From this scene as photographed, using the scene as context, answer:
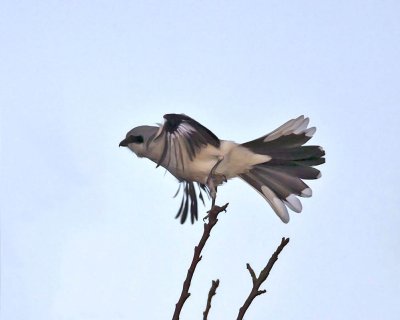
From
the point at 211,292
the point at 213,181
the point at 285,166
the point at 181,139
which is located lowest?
the point at 211,292

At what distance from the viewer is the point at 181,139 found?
4.64 m

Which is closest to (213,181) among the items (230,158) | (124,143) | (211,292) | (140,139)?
(230,158)

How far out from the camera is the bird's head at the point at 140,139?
4840mm

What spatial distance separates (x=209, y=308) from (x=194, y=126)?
65.1 inches

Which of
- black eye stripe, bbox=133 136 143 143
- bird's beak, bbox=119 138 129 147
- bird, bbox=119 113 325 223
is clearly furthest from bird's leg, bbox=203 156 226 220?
bird's beak, bbox=119 138 129 147

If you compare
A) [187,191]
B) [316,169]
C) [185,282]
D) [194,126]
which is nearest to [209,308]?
[185,282]

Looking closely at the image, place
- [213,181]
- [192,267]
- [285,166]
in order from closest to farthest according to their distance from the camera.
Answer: [192,267] < [213,181] < [285,166]

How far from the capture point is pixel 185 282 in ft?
9.66

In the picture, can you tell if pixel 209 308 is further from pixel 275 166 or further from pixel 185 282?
pixel 275 166

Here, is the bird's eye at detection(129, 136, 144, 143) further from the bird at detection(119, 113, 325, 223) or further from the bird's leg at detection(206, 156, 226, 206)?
the bird's leg at detection(206, 156, 226, 206)

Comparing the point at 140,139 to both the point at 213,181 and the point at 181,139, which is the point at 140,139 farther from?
the point at 213,181

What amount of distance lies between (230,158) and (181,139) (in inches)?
18.7

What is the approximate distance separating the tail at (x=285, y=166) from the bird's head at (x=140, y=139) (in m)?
0.75

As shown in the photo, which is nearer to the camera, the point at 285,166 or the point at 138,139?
the point at 138,139
